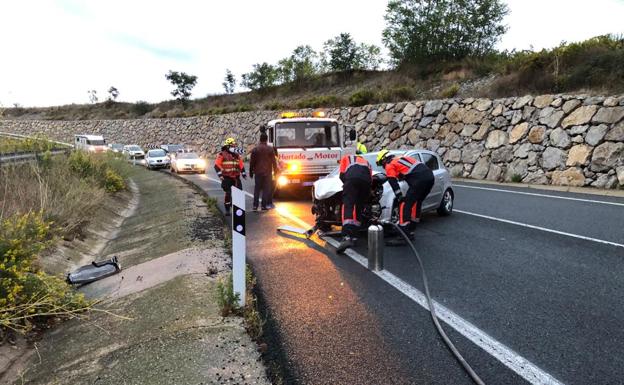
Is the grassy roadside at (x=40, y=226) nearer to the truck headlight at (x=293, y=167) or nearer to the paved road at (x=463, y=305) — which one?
the paved road at (x=463, y=305)

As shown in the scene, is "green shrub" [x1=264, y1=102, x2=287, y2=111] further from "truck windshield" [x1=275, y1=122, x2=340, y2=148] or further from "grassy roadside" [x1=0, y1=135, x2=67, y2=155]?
"grassy roadside" [x1=0, y1=135, x2=67, y2=155]

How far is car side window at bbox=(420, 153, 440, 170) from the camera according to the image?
8891mm

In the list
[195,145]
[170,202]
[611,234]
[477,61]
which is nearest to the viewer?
[611,234]

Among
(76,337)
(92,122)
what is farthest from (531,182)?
(92,122)

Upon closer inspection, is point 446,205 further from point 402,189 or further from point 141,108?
point 141,108

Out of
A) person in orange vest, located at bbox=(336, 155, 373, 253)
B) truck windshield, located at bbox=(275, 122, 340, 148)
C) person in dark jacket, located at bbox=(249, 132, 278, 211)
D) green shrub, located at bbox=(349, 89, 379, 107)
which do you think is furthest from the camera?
green shrub, located at bbox=(349, 89, 379, 107)

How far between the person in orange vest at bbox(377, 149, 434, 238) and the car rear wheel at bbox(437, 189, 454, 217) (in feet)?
6.96

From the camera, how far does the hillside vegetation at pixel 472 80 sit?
15.9 meters

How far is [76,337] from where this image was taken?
4.14m

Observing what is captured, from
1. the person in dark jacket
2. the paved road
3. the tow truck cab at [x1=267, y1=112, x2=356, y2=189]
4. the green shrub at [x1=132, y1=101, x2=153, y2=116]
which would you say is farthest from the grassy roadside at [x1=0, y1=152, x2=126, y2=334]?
the green shrub at [x1=132, y1=101, x2=153, y2=116]

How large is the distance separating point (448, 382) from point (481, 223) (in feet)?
19.0

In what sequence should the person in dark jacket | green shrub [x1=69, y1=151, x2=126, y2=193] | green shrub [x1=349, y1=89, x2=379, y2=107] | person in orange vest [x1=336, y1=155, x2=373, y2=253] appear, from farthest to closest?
green shrub [x1=349, y1=89, x2=379, y2=107] < green shrub [x1=69, y1=151, x2=126, y2=193] < the person in dark jacket < person in orange vest [x1=336, y1=155, x2=373, y2=253]

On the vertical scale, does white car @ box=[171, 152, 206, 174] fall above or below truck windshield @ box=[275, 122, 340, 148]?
below

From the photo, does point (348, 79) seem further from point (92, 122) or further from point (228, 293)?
point (92, 122)
